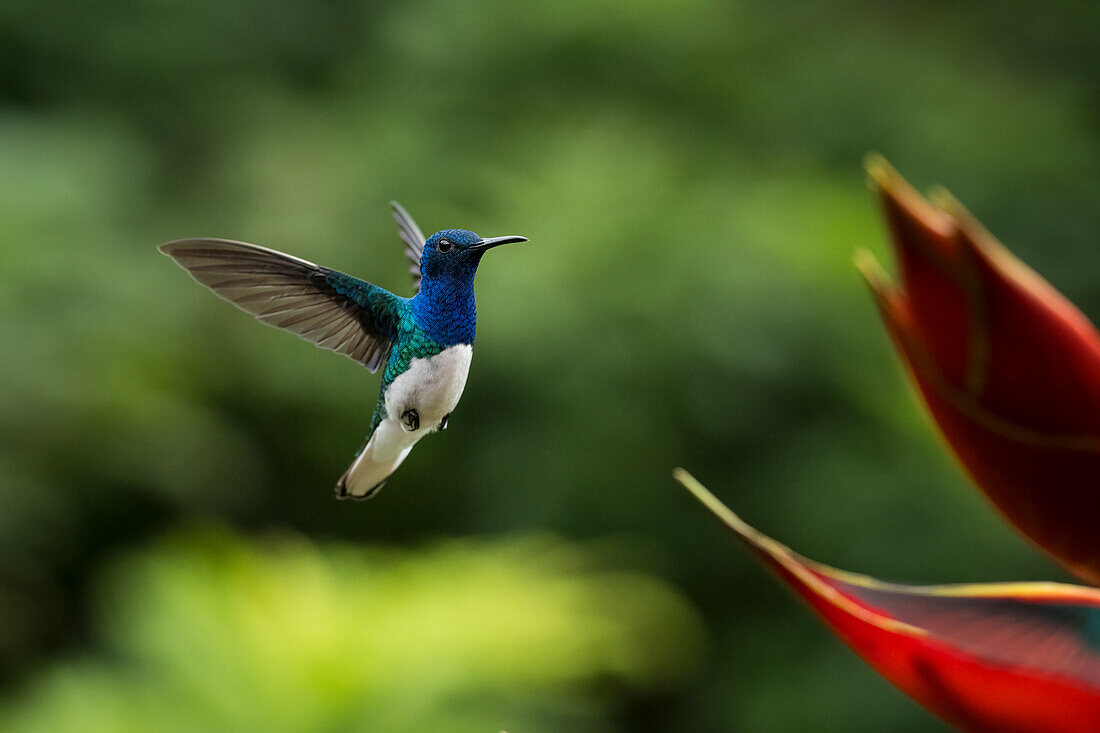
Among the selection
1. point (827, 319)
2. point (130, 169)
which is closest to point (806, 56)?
point (827, 319)

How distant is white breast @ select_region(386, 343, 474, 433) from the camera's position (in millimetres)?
274

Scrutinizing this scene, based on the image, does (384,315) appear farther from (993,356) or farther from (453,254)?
(993,356)

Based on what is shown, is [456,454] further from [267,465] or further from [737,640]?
[737,640]

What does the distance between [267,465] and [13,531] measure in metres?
0.35

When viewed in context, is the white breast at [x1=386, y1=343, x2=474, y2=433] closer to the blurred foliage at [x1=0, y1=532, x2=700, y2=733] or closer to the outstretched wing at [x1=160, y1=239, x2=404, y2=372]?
the outstretched wing at [x1=160, y1=239, x2=404, y2=372]

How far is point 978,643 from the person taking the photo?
28 cm

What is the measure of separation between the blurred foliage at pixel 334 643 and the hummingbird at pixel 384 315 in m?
0.87

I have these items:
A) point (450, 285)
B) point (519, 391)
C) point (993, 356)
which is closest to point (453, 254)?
point (450, 285)

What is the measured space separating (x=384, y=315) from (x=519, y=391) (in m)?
1.23

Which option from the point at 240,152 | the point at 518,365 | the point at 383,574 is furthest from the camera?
the point at 240,152

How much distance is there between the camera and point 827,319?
164 cm

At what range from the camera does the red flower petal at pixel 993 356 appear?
0.24m

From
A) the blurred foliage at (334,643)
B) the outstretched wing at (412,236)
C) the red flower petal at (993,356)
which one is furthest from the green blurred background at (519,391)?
the red flower petal at (993,356)

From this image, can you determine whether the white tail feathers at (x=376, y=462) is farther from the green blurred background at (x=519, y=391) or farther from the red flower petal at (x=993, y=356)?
the green blurred background at (x=519, y=391)
